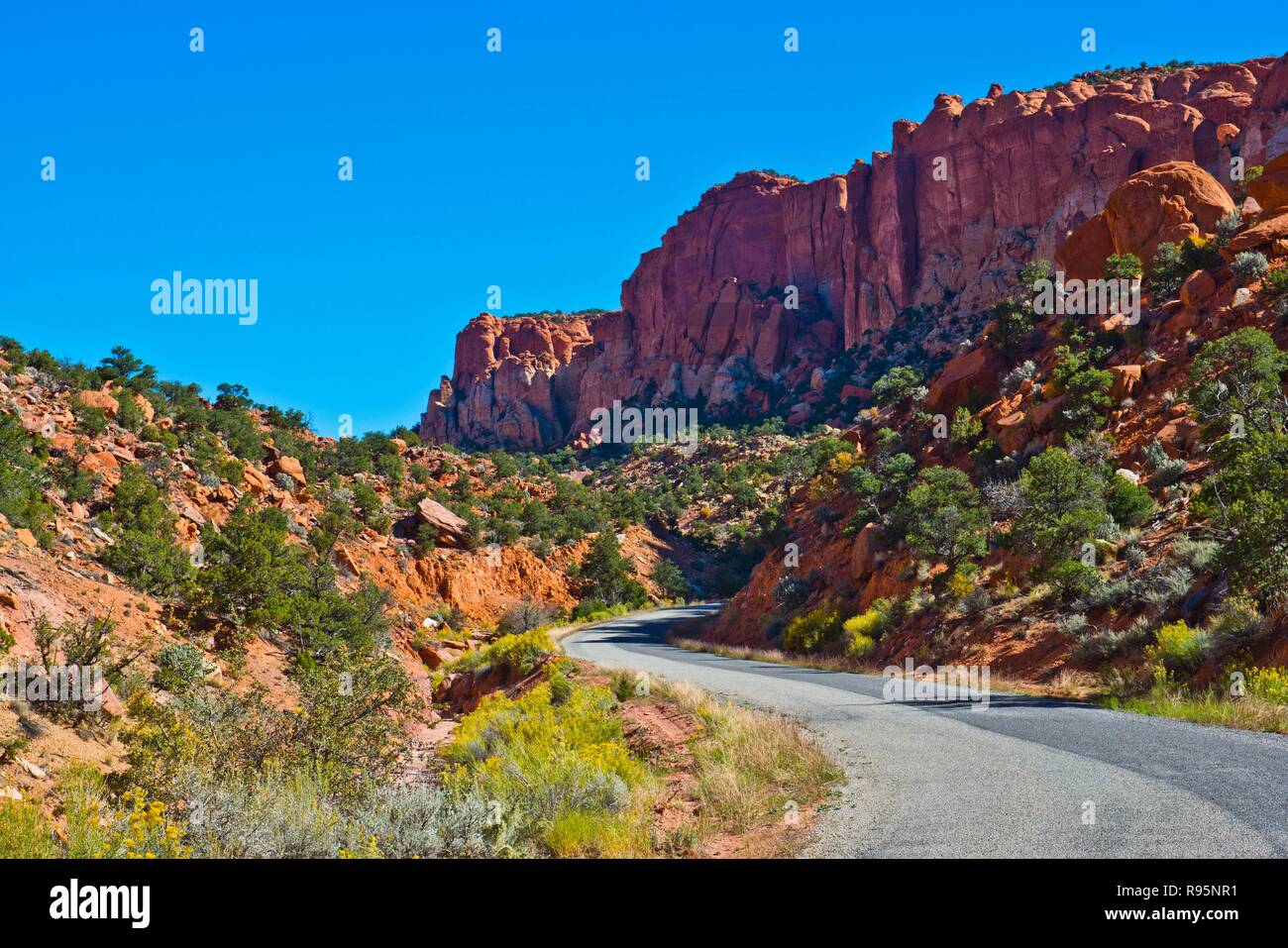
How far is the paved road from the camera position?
18.0 feet

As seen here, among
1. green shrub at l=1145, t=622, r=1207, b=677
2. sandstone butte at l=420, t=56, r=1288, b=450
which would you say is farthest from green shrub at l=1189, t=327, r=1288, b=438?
sandstone butte at l=420, t=56, r=1288, b=450

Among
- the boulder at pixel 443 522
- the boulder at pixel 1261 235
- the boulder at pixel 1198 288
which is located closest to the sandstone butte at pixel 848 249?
the boulder at pixel 1261 235

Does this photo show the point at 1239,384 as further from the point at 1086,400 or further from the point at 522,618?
the point at 522,618

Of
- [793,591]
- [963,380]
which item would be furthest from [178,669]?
[963,380]

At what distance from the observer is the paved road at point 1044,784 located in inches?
216

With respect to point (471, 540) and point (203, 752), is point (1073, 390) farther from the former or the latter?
point (471, 540)

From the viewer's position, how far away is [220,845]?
589 cm

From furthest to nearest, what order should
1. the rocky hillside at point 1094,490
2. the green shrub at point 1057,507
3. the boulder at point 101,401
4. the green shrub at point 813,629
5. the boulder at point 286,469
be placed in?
the boulder at point 286,469, the boulder at point 101,401, the green shrub at point 813,629, the green shrub at point 1057,507, the rocky hillside at point 1094,490

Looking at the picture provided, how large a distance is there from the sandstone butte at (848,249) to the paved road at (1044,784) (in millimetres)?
61246

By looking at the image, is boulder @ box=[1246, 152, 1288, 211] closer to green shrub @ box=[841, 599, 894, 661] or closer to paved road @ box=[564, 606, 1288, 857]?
green shrub @ box=[841, 599, 894, 661]

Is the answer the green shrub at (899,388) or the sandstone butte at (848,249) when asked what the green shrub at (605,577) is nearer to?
the green shrub at (899,388)

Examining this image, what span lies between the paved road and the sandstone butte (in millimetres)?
61246

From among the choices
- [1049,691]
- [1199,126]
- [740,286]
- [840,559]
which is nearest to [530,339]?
[740,286]
